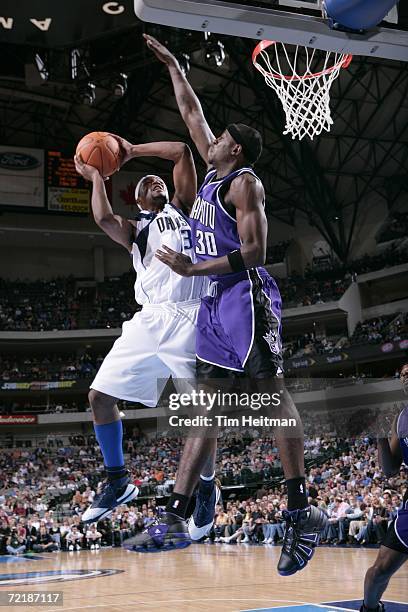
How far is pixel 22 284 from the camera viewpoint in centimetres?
3234

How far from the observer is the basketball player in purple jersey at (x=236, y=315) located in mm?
3896

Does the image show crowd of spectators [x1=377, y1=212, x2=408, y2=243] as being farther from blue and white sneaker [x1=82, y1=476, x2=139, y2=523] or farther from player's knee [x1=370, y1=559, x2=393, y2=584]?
blue and white sneaker [x1=82, y1=476, x2=139, y2=523]

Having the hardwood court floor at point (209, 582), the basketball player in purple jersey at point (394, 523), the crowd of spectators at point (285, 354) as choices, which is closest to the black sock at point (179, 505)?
the basketball player in purple jersey at point (394, 523)

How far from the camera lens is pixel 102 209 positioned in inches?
176

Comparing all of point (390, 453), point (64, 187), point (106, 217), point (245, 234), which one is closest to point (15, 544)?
point (64, 187)

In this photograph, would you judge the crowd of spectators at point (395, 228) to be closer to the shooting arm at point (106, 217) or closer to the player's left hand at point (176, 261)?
the shooting arm at point (106, 217)

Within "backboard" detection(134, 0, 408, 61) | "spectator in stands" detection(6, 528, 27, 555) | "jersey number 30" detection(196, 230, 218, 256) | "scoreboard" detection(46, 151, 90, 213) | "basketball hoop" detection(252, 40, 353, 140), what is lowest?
"spectator in stands" detection(6, 528, 27, 555)

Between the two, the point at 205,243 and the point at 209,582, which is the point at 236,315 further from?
the point at 209,582

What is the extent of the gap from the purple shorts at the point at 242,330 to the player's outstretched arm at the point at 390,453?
2.09 meters

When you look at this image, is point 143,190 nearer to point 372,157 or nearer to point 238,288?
point 238,288

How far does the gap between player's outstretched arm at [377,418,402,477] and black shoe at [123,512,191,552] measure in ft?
7.68

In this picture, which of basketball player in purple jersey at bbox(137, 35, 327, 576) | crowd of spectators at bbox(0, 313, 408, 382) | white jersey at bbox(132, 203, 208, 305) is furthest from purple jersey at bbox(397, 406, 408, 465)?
crowd of spectators at bbox(0, 313, 408, 382)

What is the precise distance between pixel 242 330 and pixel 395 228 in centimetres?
2696

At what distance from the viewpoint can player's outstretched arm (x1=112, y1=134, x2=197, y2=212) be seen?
15.2 ft
